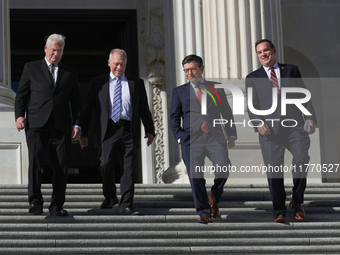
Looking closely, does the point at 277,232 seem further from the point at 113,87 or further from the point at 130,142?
the point at 113,87

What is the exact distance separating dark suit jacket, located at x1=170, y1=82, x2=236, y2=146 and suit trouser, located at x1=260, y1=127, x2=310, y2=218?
0.47 meters

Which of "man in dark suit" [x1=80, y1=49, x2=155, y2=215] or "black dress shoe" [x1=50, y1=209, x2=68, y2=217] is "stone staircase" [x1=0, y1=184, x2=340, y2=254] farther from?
"man in dark suit" [x1=80, y1=49, x2=155, y2=215]

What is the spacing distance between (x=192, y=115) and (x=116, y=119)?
85 cm

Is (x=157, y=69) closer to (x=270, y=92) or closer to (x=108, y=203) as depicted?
(x=108, y=203)

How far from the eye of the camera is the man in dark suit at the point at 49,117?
836 cm

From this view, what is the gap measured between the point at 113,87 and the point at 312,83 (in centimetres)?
784

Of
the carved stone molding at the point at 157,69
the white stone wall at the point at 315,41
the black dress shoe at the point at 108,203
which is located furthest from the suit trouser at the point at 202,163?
the white stone wall at the point at 315,41

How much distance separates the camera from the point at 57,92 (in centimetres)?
865

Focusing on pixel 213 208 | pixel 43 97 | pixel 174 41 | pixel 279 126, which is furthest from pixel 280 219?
pixel 174 41

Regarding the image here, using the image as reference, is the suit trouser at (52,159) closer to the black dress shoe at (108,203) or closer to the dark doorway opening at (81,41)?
the black dress shoe at (108,203)

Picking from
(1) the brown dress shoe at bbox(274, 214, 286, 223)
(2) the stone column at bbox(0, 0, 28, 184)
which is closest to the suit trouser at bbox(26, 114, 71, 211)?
(1) the brown dress shoe at bbox(274, 214, 286, 223)

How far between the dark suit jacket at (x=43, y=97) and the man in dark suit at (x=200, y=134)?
1.16 m

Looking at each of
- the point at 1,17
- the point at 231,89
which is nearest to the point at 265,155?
the point at 231,89

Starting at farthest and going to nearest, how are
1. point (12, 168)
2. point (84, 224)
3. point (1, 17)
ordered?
point (1, 17)
point (12, 168)
point (84, 224)
